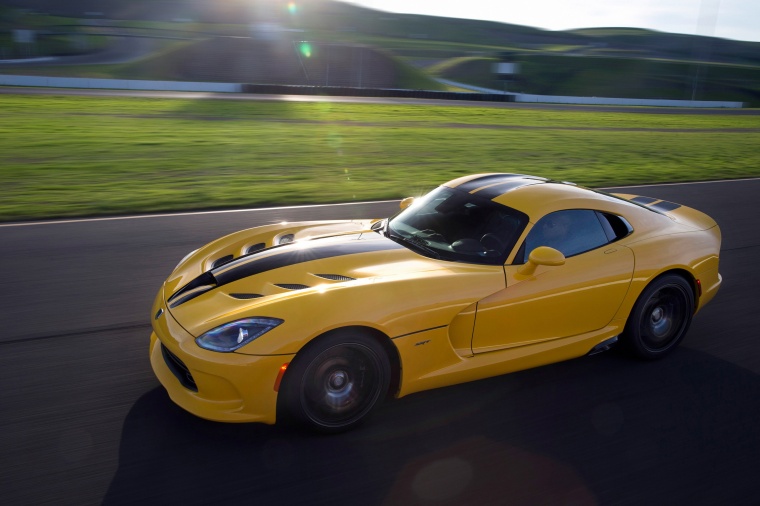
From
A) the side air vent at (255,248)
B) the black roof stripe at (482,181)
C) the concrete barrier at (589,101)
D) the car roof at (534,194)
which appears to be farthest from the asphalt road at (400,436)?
the concrete barrier at (589,101)

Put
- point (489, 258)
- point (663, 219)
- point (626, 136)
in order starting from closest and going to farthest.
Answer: point (489, 258), point (663, 219), point (626, 136)

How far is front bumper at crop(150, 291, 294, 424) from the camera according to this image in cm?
328

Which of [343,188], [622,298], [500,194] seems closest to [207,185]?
[343,188]

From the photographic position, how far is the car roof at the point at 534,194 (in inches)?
177

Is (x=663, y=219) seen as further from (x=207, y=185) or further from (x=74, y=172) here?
(x=74, y=172)

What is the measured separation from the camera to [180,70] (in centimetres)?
4978

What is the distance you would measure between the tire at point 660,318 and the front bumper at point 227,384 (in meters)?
2.60

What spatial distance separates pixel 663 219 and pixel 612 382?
148cm

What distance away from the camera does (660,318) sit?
16.0 feet

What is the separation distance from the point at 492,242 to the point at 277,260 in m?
1.39

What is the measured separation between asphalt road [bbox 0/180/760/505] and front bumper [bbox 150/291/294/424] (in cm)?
20

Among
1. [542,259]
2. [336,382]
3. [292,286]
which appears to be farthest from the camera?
[542,259]

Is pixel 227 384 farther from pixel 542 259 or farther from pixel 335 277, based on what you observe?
pixel 542 259

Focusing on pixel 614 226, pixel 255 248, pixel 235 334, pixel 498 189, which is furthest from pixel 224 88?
pixel 235 334
